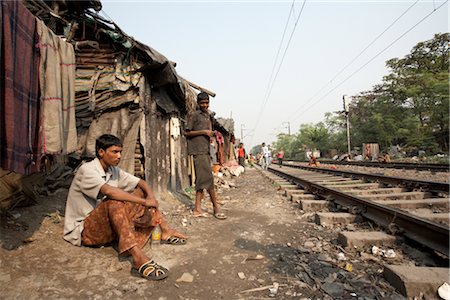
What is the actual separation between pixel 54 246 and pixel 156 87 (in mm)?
3960

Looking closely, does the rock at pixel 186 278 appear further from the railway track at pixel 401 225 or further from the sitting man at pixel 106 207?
the railway track at pixel 401 225

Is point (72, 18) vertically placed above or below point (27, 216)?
above

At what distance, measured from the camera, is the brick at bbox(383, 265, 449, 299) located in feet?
5.89

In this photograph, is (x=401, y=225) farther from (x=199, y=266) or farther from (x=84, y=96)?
(x=84, y=96)

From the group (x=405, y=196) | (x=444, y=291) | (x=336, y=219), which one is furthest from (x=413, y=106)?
(x=444, y=291)

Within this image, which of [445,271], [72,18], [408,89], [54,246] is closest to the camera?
[445,271]

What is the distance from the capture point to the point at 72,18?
4.76 metres

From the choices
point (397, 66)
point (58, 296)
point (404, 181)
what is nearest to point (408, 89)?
point (397, 66)

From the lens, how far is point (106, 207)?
252 centimetres

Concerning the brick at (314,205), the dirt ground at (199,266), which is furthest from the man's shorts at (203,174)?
the brick at (314,205)

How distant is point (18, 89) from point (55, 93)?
47cm

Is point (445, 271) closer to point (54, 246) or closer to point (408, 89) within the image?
point (54, 246)

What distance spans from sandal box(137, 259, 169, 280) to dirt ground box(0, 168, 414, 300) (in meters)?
0.05

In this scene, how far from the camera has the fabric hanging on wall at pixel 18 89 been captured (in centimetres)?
223
